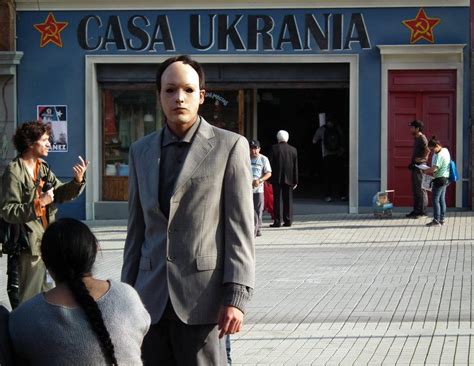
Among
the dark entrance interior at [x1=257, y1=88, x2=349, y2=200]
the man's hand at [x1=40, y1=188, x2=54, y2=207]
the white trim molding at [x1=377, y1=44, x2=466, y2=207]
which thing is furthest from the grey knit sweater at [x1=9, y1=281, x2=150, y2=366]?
the dark entrance interior at [x1=257, y1=88, x2=349, y2=200]

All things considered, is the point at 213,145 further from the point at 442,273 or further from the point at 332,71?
the point at 332,71

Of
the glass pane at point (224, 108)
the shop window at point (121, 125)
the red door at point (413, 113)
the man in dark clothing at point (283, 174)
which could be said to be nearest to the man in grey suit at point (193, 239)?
the man in dark clothing at point (283, 174)

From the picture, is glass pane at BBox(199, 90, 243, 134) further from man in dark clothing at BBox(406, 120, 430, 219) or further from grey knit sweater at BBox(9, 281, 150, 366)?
grey knit sweater at BBox(9, 281, 150, 366)

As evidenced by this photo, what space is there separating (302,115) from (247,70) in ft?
12.7

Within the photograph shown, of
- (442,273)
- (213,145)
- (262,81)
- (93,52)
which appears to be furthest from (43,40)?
(213,145)

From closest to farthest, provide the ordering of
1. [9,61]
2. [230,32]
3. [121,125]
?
[230,32], [9,61], [121,125]

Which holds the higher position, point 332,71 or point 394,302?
point 332,71

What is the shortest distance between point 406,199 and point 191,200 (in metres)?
17.4

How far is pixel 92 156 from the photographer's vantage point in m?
22.4

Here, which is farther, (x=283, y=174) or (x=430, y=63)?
(x=430, y=63)

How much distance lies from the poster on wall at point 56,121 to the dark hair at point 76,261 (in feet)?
61.7

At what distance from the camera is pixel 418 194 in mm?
20297

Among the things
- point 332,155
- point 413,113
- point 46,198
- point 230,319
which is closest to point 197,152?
point 230,319

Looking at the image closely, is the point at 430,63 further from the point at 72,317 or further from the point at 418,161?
the point at 72,317
